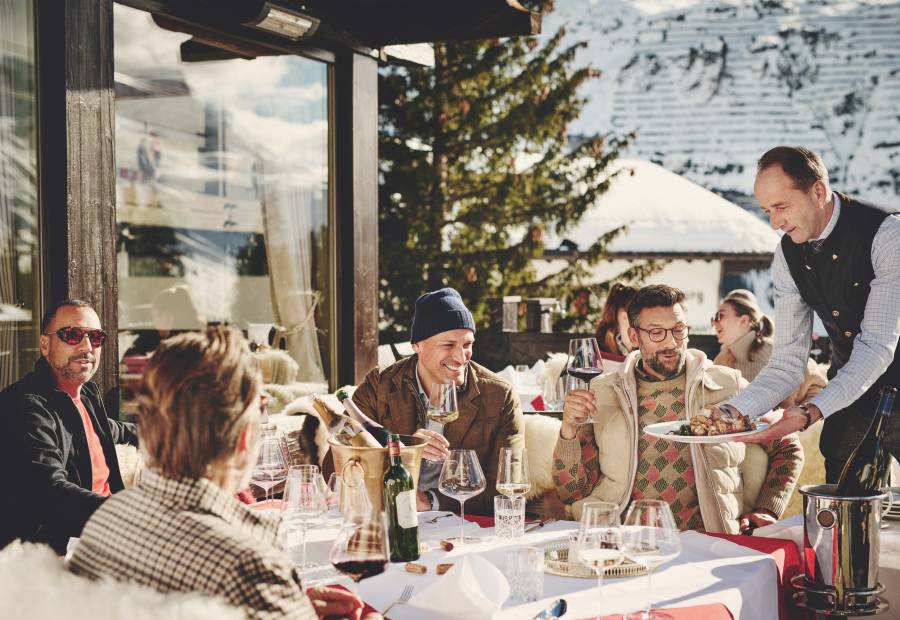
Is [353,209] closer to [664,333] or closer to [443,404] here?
[664,333]

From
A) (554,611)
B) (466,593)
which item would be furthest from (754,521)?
(466,593)

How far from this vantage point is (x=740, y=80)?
76.1 ft

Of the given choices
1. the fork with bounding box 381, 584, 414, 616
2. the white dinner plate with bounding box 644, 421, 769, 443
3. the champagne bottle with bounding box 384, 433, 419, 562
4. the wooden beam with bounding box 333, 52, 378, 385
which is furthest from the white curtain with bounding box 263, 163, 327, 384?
the fork with bounding box 381, 584, 414, 616

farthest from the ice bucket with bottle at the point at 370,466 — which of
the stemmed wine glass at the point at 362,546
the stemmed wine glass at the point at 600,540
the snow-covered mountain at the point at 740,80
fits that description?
the snow-covered mountain at the point at 740,80

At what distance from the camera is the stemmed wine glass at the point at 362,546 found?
195cm

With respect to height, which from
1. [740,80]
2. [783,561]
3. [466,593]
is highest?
[740,80]

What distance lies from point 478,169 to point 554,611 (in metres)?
13.7

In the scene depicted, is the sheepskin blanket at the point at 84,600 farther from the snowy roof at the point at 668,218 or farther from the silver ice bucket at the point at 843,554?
the snowy roof at the point at 668,218

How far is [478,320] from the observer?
1551cm

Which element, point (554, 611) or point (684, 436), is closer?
point (554, 611)

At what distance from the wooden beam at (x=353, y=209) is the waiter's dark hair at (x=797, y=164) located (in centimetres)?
342

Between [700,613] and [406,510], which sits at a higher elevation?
[406,510]

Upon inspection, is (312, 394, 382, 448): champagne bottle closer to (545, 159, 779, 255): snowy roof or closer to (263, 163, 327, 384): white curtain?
(263, 163, 327, 384): white curtain

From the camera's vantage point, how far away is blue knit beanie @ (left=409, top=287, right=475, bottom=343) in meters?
A: 3.40
